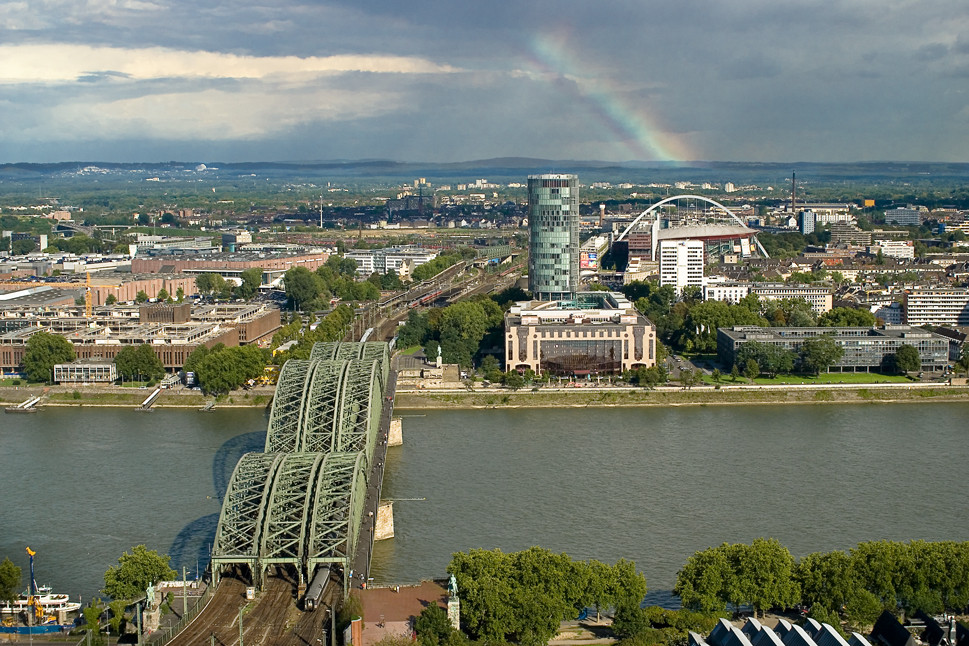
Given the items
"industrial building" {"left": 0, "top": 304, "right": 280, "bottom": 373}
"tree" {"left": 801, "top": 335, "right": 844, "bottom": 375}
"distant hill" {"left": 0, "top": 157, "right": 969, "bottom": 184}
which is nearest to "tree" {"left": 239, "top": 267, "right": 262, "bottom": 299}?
"industrial building" {"left": 0, "top": 304, "right": 280, "bottom": 373}

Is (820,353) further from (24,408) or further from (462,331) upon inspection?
(24,408)

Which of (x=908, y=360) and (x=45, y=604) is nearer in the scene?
(x=45, y=604)

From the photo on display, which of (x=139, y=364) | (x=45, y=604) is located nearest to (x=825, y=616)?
(x=45, y=604)

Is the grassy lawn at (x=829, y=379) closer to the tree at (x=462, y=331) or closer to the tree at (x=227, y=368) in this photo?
the tree at (x=462, y=331)

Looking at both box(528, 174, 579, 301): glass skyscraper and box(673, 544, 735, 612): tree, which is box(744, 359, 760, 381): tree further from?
box(673, 544, 735, 612): tree

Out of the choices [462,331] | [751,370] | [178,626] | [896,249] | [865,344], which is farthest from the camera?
[896,249]
